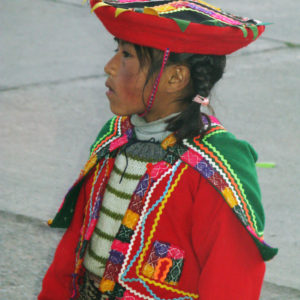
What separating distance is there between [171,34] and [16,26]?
5047 millimetres

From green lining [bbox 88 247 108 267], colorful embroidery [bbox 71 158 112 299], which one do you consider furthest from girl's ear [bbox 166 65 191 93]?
green lining [bbox 88 247 108 267]

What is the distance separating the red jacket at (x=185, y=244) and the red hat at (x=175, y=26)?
329mm

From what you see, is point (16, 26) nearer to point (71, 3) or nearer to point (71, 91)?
point (71, 3)

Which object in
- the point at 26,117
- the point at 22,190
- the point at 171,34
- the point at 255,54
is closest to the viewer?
the point at 171,34

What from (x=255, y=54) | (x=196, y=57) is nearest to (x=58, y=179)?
(x=196, y=57)

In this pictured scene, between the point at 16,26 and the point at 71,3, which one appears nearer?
the point at 16,26

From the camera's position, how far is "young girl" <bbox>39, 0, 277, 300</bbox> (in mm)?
1907

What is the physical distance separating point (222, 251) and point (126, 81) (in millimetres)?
579

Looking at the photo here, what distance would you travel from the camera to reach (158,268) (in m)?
2.01

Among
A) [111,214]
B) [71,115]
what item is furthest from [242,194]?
[71,115]

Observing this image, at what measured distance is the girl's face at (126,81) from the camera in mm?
1996

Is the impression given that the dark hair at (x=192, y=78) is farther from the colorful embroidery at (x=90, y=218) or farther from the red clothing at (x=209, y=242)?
the colorful embroidery at (x=90, y=218)

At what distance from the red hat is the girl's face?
0.06m

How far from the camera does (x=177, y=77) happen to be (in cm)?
203
